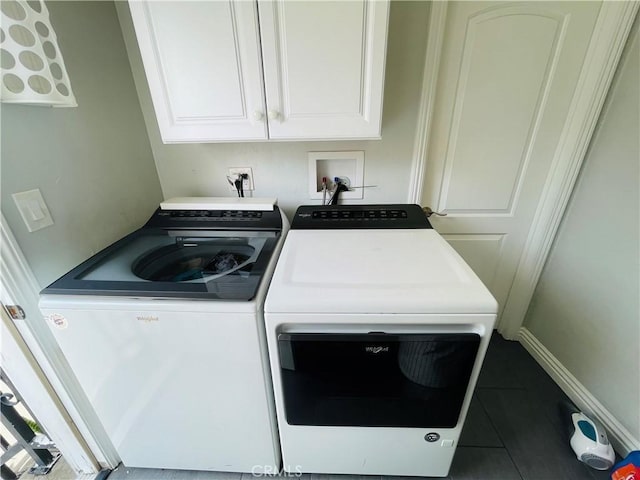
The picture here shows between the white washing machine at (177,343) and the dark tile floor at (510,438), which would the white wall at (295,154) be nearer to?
the white washing machine at (177,343)

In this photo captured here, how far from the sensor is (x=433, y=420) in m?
0.93

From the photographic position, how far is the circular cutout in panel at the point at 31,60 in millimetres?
768

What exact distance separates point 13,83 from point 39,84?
58mm

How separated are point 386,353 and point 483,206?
3.75 feet

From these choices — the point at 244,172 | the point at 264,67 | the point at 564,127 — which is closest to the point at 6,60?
the point at 264,67

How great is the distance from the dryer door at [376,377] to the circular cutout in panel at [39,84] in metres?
1.03

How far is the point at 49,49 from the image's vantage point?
86 centimetres

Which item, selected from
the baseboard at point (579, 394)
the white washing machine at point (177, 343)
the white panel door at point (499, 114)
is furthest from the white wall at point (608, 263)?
the white washing machine at point (177, 343)

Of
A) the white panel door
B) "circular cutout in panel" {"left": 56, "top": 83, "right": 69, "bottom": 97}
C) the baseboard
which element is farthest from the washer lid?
the baseboard

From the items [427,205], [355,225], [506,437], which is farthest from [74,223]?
[506,437]

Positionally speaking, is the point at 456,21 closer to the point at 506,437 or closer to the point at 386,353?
the point at 386,353

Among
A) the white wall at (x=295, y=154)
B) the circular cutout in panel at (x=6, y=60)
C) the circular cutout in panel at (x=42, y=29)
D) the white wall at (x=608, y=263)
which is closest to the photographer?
the circular cutout in panel at (x=6, y=60)

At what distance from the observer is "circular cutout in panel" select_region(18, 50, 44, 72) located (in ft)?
2.52

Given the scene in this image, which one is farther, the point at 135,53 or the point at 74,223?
the point at 135,53
